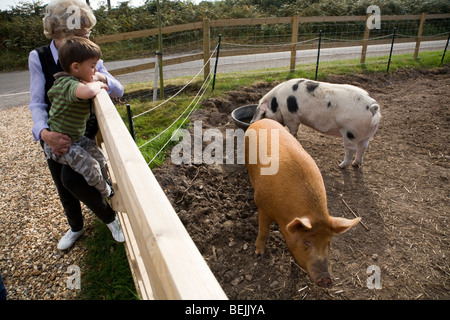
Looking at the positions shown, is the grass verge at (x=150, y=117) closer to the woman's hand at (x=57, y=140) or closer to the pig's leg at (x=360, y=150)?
the woman's hand at (x=57, y=140)

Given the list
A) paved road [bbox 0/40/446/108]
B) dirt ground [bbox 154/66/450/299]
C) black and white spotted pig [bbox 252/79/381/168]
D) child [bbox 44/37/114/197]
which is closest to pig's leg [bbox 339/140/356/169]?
black and white spotted pig [bbox 252/79/381/168]

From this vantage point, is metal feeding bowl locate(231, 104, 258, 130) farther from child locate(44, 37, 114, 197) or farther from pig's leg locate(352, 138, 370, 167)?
child locate(44, 37, 114, 197)

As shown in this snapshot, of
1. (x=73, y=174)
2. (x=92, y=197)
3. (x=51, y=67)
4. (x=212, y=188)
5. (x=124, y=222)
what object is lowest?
(x=212, y=188)

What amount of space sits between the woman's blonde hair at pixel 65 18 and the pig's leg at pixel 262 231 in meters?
2.22

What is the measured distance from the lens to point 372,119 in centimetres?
411

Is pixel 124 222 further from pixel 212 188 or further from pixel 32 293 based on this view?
pixel 212 188

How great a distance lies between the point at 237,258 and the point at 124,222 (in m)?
1.16

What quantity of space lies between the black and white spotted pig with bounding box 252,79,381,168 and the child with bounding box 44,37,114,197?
3.16 metres

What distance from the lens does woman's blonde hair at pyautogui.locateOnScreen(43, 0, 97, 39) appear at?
224cm

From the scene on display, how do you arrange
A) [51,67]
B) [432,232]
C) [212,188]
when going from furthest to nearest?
[212,188]
[432,232]
[51,67]

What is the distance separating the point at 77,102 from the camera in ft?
7.18

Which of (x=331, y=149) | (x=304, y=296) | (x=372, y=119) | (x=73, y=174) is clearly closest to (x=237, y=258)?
(x=304, y=296)

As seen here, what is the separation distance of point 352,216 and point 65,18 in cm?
358

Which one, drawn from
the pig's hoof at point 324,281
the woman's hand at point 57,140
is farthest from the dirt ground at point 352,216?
the woman's hand at point 57,140
